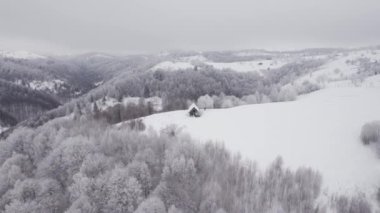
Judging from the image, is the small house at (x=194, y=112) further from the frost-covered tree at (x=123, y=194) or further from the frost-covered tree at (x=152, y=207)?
the frost-covered tree at (x=152, y=207)

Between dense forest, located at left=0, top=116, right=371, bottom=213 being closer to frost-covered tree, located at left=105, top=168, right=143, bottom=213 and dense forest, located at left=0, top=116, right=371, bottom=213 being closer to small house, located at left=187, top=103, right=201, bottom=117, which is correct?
frost-covered tree, located at left=105, top=168, right=143, bottom=213

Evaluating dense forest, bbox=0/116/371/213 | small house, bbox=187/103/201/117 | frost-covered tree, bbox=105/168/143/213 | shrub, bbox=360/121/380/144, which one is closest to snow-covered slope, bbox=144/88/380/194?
shrub, bbox=360/121/380/144

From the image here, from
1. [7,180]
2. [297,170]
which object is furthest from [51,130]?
[297,170]

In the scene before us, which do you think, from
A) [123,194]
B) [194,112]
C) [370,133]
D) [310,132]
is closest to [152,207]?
[123,194]

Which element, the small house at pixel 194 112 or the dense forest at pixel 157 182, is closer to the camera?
the dense forest at pixel 157 182

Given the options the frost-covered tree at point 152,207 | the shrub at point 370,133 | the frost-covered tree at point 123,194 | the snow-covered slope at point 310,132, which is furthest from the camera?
the shrub at point 370,133

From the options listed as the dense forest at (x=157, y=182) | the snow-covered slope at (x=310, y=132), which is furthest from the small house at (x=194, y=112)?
the dense forest at (x=157, y=182)

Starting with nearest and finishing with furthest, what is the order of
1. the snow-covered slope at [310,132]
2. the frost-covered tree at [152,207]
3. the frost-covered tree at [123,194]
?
the frost-covered tree at [152,207]
the frost-covered tree at [123,194]
the snow-covered slope at [310,132]

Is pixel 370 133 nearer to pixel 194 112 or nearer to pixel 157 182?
pixel 157 182
